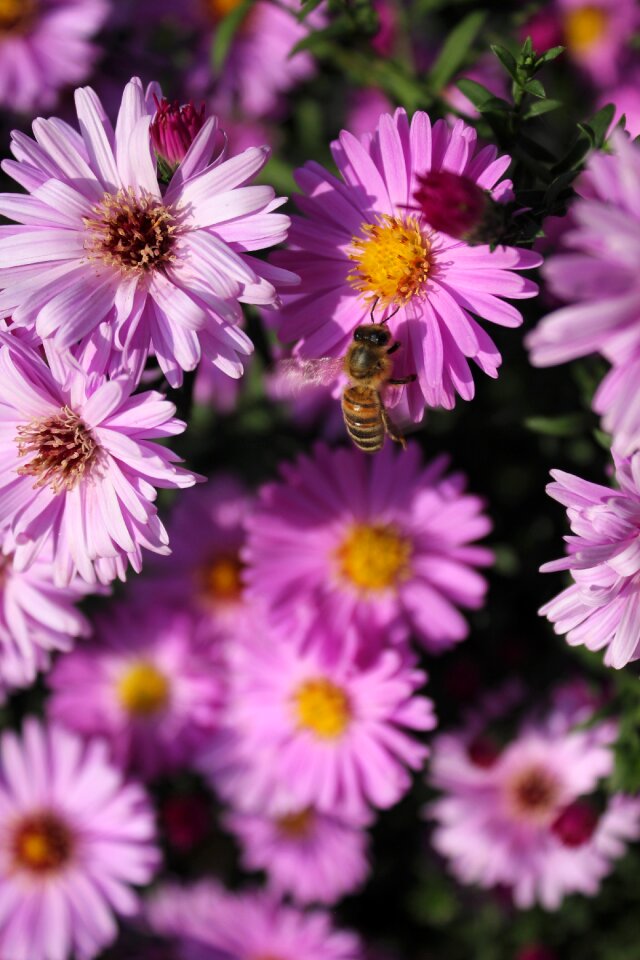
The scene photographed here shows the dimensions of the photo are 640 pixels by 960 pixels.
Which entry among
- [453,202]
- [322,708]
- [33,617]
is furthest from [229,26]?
[322,708]

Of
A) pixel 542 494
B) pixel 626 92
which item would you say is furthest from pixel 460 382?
pixel 626 92

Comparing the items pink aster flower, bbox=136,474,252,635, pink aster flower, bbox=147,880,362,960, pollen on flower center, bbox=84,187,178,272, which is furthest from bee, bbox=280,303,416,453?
pink aster flower, bbox=147,880,362,960

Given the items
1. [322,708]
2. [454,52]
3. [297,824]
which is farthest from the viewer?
[297,824]

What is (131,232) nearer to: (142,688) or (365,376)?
(365,376)

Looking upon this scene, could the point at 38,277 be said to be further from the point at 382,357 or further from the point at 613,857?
the point at 613,857

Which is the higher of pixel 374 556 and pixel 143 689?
pixel 143 689

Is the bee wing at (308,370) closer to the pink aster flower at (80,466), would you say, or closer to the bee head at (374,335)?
the bee head at (374,335)

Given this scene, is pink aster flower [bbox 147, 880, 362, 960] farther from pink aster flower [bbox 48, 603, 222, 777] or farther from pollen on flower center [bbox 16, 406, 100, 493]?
pollen on flower center [bbox 16, 406, 100, 493]

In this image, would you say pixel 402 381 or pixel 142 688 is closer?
pixel 402 381
